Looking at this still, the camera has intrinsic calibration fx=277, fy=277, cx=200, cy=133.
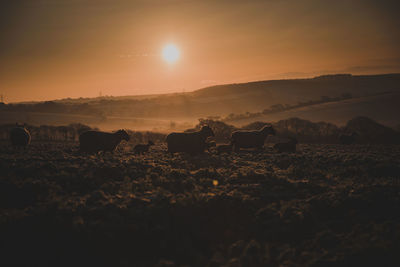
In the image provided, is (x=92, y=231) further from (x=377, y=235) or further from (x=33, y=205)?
(x=377, y=235)

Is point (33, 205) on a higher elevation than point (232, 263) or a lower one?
higher

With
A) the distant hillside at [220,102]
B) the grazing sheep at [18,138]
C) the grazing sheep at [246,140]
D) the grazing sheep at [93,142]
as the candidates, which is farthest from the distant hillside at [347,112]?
the grazing sheep at [93,142]

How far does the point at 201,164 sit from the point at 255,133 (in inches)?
346

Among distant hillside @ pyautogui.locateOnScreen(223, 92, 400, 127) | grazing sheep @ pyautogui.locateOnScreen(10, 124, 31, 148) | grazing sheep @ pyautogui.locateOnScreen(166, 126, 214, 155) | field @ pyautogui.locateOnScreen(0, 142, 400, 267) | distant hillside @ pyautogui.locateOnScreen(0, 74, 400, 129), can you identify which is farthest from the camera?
distant hillside @ pyautogui.locateOnScreen(0, 74, 400, 129)

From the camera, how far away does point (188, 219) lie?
8336mm

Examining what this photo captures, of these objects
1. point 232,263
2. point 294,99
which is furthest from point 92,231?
point 294,99

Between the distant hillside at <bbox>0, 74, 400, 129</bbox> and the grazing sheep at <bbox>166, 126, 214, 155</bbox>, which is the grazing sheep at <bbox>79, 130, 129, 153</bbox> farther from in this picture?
the distant hillside at <bbox>0, 74, 400, 129</bbox>

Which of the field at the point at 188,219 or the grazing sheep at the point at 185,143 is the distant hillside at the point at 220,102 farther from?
the field at the point at 188,219

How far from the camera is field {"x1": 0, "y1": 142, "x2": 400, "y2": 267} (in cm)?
649

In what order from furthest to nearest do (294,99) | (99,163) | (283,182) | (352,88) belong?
(352,88) < (294,99) < (99,163) < (283,182)

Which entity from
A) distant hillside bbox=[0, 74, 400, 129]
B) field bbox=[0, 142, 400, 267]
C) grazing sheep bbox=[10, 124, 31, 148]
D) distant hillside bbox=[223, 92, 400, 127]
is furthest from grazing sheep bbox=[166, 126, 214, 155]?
distant hillside bbox=[0, 74, 400, 129]

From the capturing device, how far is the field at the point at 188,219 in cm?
649

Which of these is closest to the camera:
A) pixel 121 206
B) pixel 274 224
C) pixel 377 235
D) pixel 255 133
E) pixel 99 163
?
pixel 377 235

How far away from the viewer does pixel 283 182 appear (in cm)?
1180
